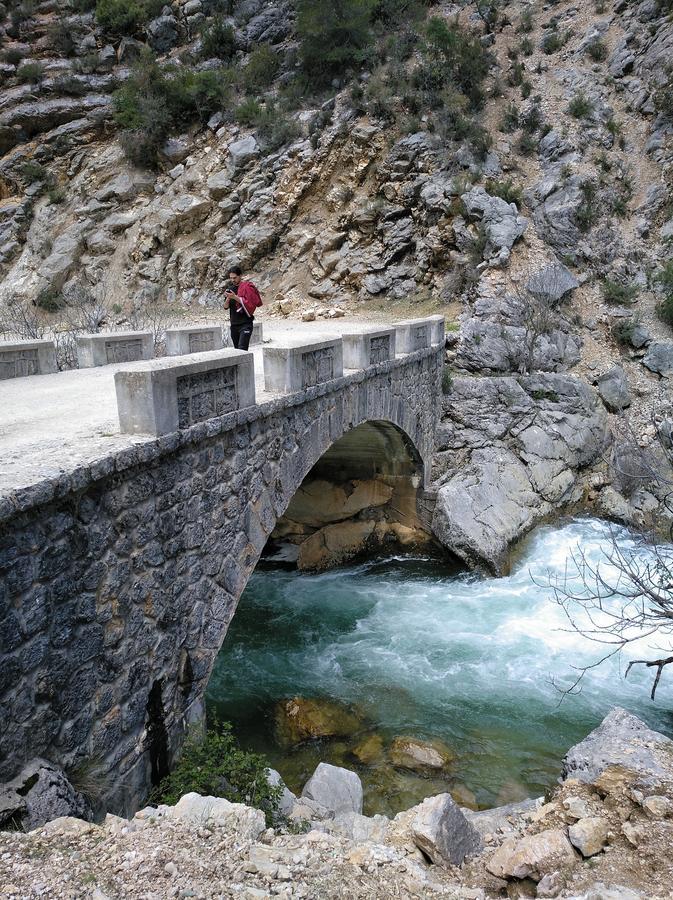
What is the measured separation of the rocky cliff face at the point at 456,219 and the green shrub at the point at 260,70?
560 millimetres

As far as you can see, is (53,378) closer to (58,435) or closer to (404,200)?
(58,435)

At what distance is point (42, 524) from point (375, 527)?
34.7 ft

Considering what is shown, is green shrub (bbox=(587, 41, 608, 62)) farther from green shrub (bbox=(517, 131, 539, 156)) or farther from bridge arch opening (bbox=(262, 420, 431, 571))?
bridge arch opening (bbox=(262, 420, 431, 571))

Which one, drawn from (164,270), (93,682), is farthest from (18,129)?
(93,682)

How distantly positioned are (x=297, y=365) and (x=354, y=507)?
7071 millimetres

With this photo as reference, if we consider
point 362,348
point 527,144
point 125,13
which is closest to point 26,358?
point 362,348

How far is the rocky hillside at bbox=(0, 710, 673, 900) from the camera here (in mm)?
3059

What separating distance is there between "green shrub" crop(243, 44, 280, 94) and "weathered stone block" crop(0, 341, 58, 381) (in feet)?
68.5

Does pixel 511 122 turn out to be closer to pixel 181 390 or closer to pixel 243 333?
pixel 243 333

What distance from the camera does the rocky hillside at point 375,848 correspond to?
3059mm

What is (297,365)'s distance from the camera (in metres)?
7.16

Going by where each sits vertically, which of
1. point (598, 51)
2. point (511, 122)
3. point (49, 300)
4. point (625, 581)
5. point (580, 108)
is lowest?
point (625, 581)

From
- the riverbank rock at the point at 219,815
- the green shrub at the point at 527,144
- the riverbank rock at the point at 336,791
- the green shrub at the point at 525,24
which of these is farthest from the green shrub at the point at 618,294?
the riverbank rock at the point at 219,815

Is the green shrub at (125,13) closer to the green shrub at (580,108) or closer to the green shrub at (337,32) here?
the green shrub at (337,32)
